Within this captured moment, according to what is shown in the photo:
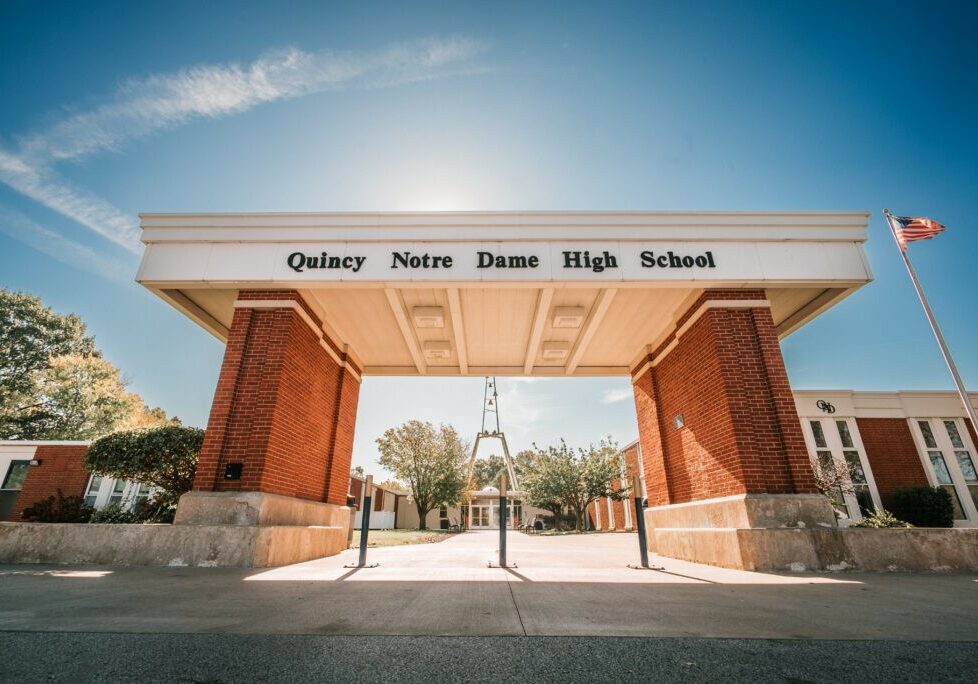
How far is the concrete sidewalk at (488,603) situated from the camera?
2.34 m

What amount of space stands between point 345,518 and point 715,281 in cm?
899

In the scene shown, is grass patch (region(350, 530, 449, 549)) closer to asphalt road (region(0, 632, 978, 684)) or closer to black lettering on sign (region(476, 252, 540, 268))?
black lettering on sign (region(476, 252, 540, 268))

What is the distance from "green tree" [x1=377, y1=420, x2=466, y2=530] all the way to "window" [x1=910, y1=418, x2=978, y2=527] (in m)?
26.2

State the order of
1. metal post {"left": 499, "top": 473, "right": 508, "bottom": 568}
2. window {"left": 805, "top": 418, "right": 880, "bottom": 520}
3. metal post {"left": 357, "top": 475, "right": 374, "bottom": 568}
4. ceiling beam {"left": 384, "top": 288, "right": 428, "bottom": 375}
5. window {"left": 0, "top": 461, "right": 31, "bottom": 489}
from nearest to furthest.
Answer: metal post {"left": 357, "top": 475, "right": 374, "bottom": 568} → metal post {"left": 499, "top": 473, "right": 508, "bottom": 568} → ceiling beam {"left": 384, "top": 288, "right": 428, "bottom": 375} → window {"left": 805, "top": 418, "right": 880, "bottom": 520} → window {"left": 0, "top": 461, "right": 31, "bottom": 489}

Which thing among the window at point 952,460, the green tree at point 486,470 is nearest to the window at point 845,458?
the window at point 952,460

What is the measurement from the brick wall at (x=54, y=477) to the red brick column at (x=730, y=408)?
20331mm

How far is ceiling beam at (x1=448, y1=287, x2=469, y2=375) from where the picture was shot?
7.25m

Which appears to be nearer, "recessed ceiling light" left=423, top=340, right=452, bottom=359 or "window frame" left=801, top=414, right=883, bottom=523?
"recessed ceiling light" left=423, top=340, right=452, bottom=359

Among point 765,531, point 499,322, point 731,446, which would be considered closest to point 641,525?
point 765,531

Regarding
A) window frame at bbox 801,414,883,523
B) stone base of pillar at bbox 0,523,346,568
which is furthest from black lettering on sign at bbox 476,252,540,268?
window frame at bbox 801,414,883,523

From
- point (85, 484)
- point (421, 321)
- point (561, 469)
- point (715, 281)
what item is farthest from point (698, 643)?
point (561, 469)

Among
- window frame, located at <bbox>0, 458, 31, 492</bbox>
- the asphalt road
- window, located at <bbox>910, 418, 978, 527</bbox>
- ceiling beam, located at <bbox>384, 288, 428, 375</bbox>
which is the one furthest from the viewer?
window frame, located at <bbox>0, 458, 31, 492</bbox>

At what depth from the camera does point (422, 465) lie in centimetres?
3142

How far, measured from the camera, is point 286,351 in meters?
6.81
